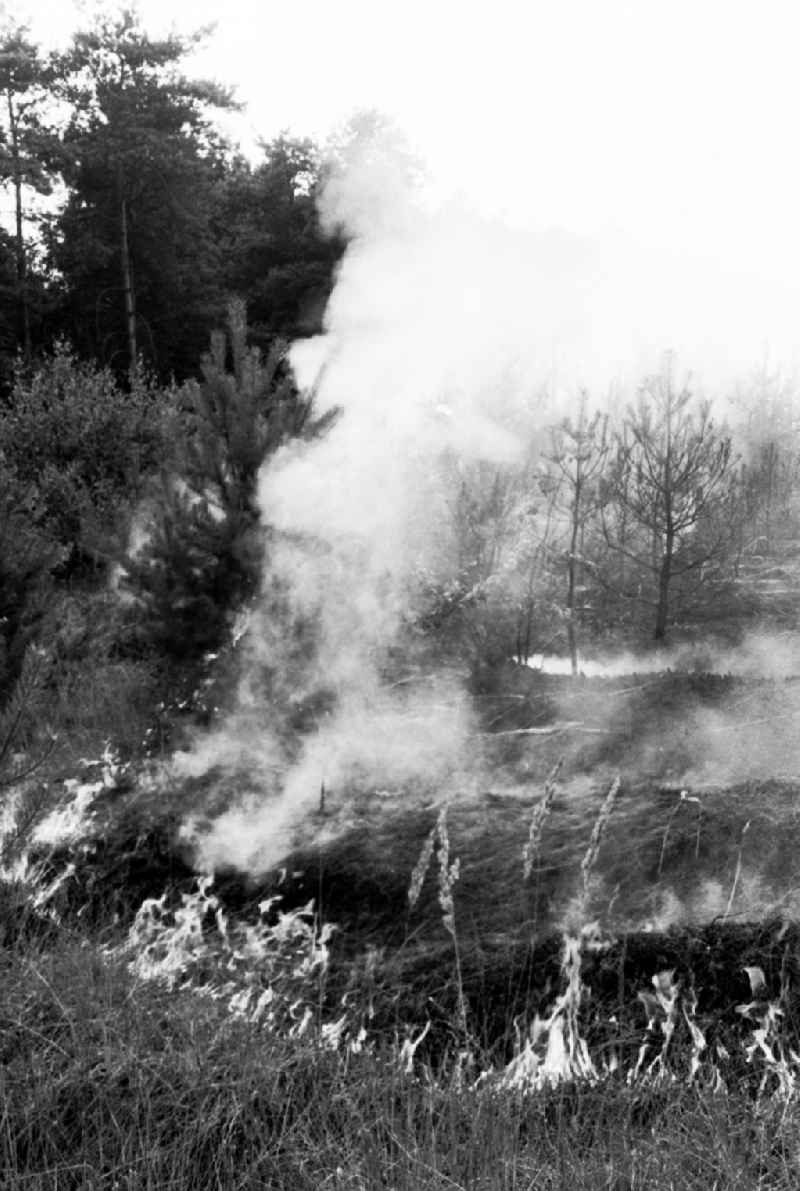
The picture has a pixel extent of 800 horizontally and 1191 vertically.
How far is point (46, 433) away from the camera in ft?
44.0

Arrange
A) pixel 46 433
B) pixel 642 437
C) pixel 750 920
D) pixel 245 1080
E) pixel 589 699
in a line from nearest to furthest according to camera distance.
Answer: pixel 245 1080 → pixel 750 920 → pixel 589 699 → pixel 642 437 → pixel 46 433

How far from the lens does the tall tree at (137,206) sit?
21062mm

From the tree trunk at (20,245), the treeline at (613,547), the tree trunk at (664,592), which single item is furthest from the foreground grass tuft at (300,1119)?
the tree trunk at (20,245)

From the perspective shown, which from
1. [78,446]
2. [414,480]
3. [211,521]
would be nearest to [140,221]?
[78,446]

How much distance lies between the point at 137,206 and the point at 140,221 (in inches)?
13.6

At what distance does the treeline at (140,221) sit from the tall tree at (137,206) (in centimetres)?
3

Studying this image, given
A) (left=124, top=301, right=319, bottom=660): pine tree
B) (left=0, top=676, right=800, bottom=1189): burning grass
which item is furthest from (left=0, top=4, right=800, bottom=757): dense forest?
(left=0, top=676, right=800, bottom=1189): burning grass

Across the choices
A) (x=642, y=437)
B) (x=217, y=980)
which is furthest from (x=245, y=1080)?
(x=642, y=437)

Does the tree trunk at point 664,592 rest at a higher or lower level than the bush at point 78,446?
lower

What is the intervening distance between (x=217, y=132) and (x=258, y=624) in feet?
65.5

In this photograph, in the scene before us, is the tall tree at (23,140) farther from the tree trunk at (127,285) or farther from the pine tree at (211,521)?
the pine tree at (211,521)

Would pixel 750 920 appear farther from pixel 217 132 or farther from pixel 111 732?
pixel 217 132

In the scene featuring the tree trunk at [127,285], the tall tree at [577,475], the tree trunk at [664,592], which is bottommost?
the tree trunk at [664,592]

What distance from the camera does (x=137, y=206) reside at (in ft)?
73.3
